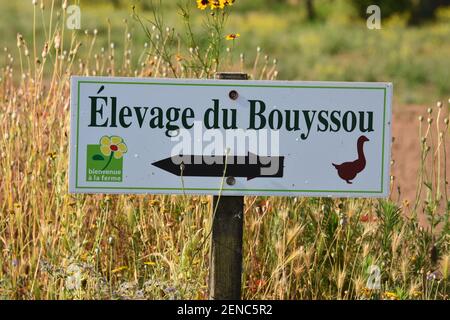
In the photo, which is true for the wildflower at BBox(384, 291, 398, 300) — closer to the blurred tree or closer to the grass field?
the grass field

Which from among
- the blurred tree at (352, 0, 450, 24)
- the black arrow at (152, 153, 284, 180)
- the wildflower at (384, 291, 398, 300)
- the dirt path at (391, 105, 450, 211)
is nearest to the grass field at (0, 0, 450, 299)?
the wildflower at (384, 291, 398, 300)

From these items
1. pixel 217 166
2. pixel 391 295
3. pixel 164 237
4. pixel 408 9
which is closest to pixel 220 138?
pixel 217 166

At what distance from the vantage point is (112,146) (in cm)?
338

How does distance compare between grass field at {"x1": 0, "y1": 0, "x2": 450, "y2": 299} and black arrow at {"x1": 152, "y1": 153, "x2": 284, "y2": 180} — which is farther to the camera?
grass field at {"x1": 0, "y1": 0, "x2": 450, "y2": 299}

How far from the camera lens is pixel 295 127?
11.3 feet

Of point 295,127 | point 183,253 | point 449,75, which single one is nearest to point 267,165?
point 295,127

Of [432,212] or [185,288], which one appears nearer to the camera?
[185,288]

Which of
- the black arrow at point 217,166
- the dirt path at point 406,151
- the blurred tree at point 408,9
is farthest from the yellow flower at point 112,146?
the blurred tree at point 408,9

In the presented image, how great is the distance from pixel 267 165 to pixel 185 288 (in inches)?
19.7

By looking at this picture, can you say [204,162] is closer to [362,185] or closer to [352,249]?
[362,185]

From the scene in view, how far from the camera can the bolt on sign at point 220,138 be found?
3.38 meters

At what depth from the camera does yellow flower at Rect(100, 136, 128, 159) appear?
338 cm

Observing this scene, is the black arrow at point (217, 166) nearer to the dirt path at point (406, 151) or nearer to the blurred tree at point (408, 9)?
the dirt path at point (406, 151)

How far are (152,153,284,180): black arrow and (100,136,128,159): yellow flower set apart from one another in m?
0.12
